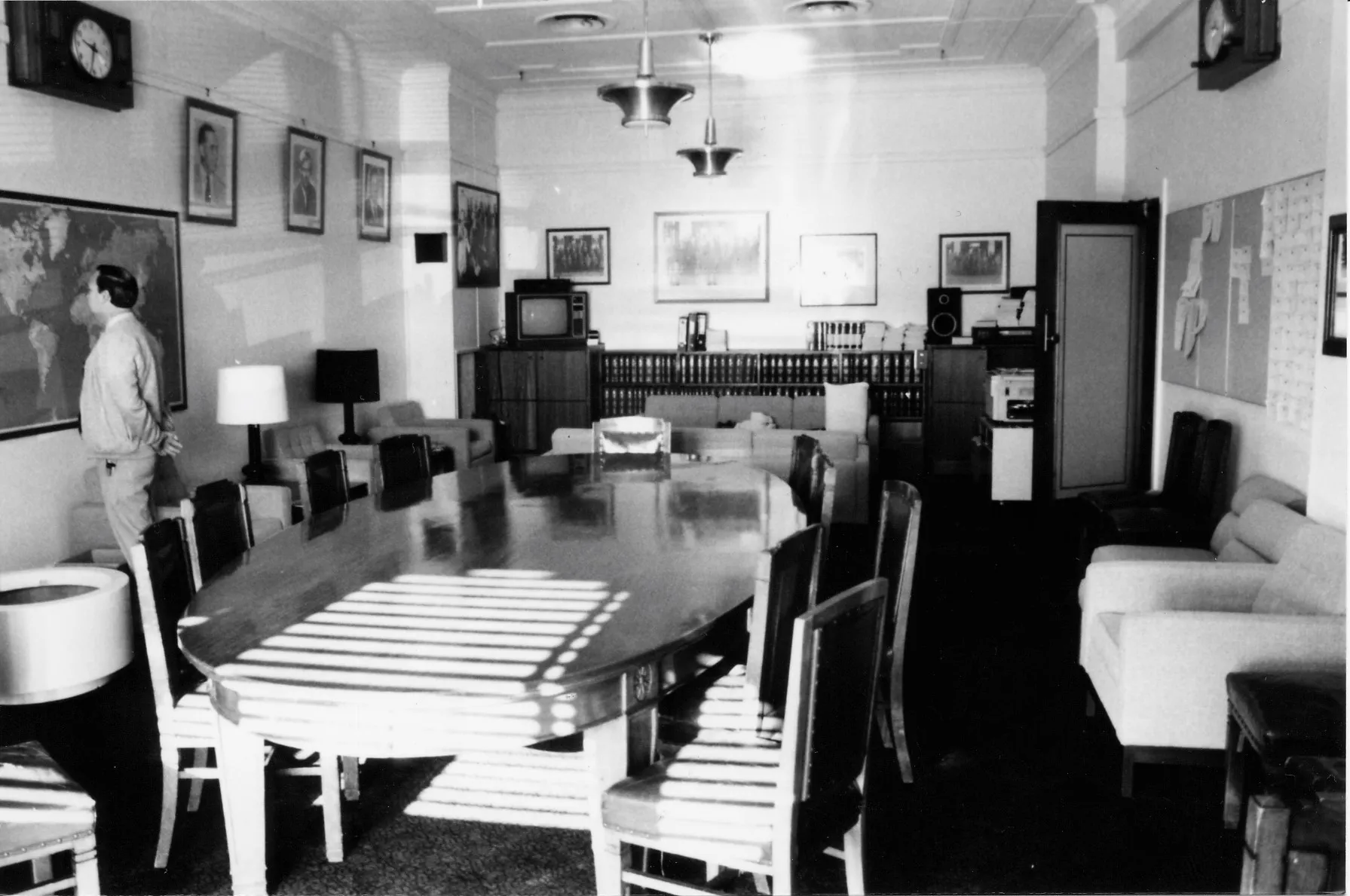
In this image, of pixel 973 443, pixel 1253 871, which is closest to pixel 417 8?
pixel 973 443

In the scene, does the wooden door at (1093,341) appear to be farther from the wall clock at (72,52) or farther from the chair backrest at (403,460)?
the wall clock at (72,52)

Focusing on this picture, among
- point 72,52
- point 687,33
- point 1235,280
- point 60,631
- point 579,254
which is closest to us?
point 60,631

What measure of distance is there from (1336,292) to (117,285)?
5108mm

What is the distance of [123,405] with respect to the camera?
520 centimetres

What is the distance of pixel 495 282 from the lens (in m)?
11.1

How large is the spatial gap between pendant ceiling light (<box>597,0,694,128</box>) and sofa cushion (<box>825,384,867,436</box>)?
4.99 meters

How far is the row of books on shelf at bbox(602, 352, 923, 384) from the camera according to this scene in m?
10.3

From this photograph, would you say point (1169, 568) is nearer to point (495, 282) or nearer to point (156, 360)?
point (156, 360)

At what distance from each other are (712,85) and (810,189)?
4.31 feet

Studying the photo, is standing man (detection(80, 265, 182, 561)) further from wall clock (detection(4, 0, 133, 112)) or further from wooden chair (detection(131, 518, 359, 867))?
wooden chair (detection(131, 518, 359, 867))

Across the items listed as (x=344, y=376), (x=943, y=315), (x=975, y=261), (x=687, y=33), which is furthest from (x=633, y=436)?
(x=975, y=261)

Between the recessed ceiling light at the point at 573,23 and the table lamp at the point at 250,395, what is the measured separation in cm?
338

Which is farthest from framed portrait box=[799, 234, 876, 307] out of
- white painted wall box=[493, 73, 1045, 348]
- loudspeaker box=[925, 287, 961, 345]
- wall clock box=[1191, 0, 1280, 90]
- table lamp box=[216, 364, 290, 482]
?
table lamp box=[216, 364, 290, 482]

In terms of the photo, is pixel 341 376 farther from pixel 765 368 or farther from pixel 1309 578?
pixel 1309 578
